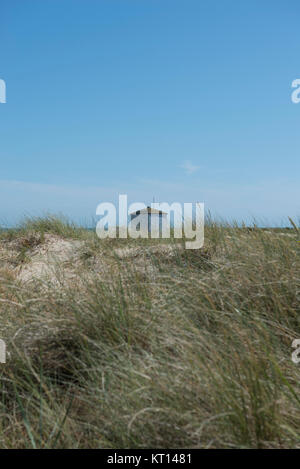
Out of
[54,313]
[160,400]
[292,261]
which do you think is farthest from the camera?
[292,261]

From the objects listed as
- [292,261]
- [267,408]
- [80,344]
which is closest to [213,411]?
[267,408]

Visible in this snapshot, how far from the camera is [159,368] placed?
5.48 feet

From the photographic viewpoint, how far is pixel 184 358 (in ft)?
5.51

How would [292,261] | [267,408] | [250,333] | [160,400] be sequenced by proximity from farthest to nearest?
[292,261], [250,333], [160,400], [267,408]

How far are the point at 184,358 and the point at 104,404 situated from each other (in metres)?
0.39

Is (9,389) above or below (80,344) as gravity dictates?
below

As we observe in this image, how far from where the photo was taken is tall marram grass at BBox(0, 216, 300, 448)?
1.41 meters

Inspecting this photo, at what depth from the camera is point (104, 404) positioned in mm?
1584

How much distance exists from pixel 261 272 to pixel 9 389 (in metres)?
1.77

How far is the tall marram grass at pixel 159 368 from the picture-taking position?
1.41 meters

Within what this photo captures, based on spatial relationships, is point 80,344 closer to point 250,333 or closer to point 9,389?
point 9,389

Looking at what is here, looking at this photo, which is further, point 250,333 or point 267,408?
point 250,333
